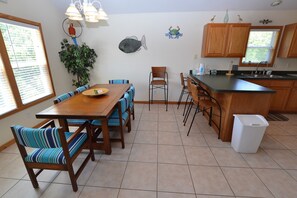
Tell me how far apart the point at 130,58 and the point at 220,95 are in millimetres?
2456

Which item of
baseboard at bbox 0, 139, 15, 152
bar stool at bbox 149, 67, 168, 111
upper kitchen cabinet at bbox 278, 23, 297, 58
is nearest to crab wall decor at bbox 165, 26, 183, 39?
bar stool at bbox 149, 67, 168, 111

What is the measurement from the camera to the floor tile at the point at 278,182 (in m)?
1.49

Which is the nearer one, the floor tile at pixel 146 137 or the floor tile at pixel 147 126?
the floor tile at pixel 146 137

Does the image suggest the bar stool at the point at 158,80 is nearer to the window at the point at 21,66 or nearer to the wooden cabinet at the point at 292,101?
the window at the point at 21,66

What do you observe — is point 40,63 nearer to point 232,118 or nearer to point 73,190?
point 73,190

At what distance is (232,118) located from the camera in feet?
→ 7.35

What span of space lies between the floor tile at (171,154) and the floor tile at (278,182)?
0.90 metres

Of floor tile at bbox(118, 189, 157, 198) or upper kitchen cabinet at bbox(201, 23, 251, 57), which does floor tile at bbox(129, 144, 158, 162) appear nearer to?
floor tile at bbox(118, 189, 157, 198)

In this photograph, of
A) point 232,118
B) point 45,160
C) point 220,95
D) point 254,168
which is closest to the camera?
point 45,160

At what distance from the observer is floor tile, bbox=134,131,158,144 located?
237 centimetres

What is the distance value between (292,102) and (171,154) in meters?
3.26

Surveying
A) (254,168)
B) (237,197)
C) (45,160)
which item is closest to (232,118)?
(254,168)

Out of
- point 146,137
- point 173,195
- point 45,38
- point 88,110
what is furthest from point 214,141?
point 45,38

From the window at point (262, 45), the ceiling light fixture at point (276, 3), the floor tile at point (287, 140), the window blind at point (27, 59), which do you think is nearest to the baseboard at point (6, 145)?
the window blind at point (27, 59)
